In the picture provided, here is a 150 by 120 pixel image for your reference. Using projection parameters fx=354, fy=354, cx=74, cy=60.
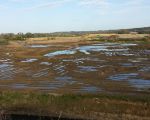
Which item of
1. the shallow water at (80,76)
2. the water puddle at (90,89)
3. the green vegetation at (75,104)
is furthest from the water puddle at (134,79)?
the green vegetation at (75,104)

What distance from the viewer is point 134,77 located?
934 inches

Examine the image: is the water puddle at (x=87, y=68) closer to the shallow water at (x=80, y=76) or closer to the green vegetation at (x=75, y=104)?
the shallow water at (x=80, y=76)

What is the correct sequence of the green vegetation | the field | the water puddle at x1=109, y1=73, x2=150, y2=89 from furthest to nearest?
the water puddle at x1=109, y1=73, x2=150, y2=89 → the field → the green vegetation

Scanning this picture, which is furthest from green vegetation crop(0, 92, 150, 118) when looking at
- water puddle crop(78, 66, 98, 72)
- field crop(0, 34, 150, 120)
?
water puddle crop(78, 66, 98, 72)

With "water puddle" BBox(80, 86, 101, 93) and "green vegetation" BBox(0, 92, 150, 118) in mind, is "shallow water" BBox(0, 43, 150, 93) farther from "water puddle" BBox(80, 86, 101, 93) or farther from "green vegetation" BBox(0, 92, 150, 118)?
"green vegetation" BBox(0, 92, 150, 118)

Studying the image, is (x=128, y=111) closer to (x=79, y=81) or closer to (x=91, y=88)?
(x=91, y=88)

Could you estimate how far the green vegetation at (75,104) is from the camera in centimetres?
1388

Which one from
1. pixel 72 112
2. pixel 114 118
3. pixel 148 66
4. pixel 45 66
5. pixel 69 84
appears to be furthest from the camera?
pixel 45 66

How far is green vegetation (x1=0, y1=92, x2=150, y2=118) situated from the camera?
1388cm

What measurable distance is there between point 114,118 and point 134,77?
1064cm

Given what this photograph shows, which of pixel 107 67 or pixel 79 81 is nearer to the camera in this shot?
pixel 79 81

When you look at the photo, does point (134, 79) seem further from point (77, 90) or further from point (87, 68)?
point (87, 68)

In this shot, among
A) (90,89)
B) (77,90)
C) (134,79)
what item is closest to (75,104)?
(77,90)

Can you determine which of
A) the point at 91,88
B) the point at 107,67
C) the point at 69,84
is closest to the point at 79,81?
the point at 69,84
